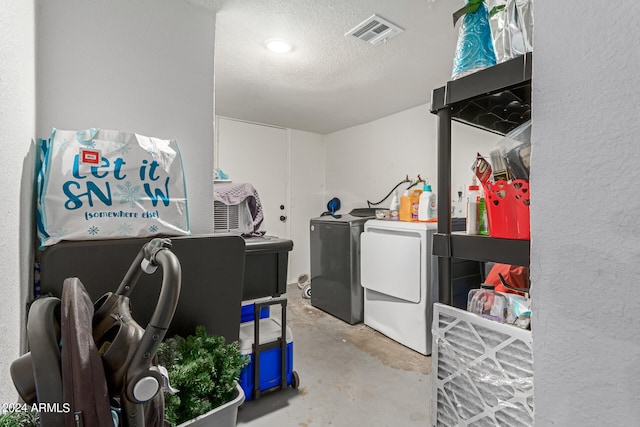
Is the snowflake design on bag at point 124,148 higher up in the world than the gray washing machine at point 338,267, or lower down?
higher up

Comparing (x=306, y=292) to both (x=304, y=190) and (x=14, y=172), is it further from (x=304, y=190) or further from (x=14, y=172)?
(x=14, y=172)

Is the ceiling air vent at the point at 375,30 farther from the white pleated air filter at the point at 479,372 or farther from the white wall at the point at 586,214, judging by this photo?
the white pleated air filter at the point at 479,372

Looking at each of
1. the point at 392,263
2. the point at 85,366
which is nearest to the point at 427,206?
the point at 392,263

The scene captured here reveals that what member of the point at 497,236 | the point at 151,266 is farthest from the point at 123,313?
the point at 497,236

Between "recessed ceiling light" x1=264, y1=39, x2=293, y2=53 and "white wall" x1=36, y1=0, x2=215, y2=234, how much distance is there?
41cm

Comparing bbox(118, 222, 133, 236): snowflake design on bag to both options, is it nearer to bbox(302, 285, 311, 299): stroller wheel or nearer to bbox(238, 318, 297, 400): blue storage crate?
bbox(238, 318, 297, 400): blue storage crate

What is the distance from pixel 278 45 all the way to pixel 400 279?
6.46 ft

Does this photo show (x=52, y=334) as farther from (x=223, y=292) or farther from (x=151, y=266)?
(x=223, y=292)

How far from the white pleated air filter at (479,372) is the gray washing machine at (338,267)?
210cm

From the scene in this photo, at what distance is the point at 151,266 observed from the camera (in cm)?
68

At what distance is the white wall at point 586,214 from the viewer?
17.5 inches

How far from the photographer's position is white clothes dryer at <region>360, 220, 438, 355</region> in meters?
2.35

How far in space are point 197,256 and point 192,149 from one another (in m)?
0.67

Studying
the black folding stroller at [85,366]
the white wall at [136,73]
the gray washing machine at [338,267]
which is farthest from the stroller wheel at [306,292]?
the black folding stroller at [85,366]
